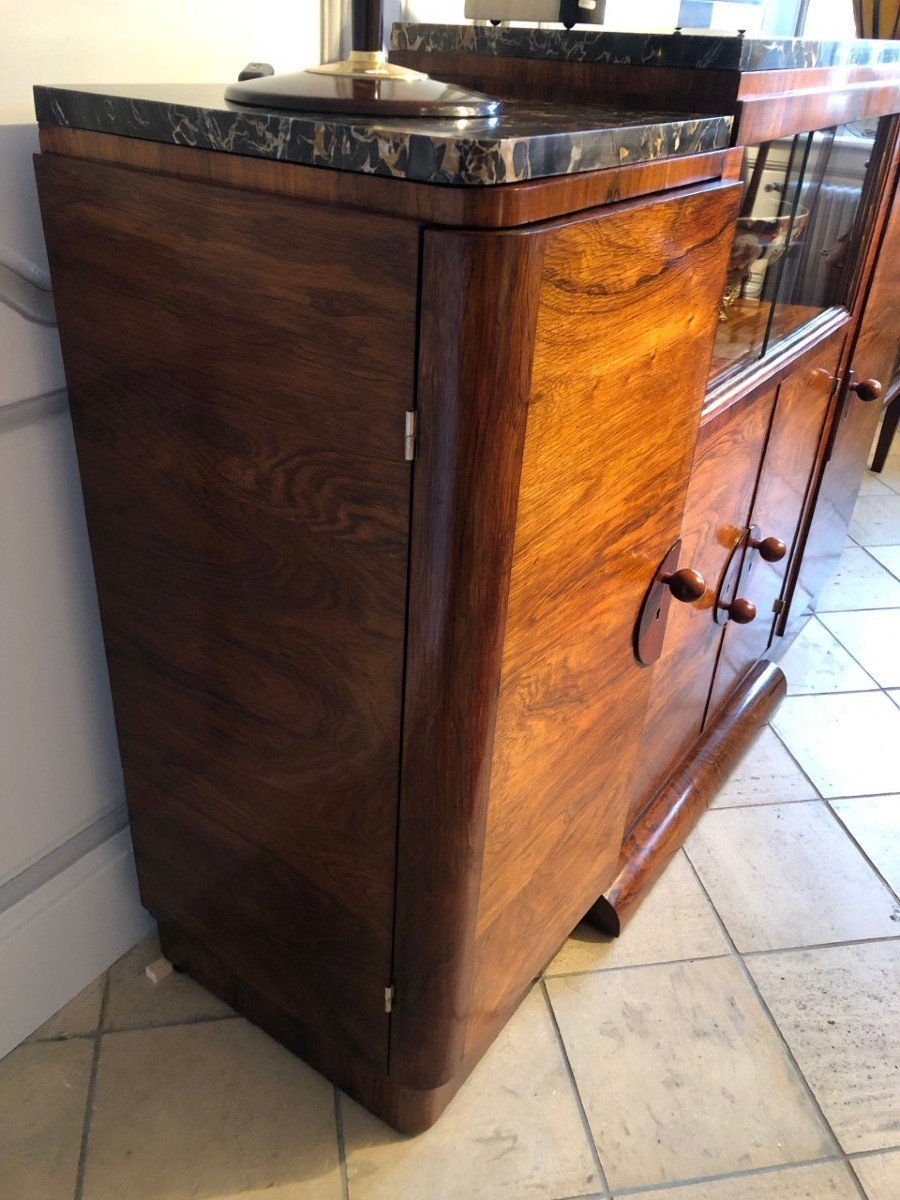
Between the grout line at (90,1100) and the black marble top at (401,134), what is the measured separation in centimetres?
102

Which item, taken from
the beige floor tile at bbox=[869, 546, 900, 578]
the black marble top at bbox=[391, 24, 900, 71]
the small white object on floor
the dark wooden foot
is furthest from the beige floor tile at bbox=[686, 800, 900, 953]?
the dark wooden foot

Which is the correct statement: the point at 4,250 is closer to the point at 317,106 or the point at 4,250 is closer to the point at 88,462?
the point at 88,462

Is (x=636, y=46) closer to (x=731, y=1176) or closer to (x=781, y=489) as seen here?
(x=781, y=489)

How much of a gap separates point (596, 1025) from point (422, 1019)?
1.33 feet

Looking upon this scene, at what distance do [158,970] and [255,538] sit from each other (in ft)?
2.37

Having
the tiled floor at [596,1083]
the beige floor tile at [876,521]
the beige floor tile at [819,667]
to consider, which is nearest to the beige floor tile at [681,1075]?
the tiled floor at [596,1083]

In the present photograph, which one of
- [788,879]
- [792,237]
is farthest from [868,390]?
[788,879]

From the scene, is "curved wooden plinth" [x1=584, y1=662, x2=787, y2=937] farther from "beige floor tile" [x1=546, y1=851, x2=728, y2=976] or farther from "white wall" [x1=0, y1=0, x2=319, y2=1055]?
"white wall" [x1=0, y1=0, x2=319, y2=1055]

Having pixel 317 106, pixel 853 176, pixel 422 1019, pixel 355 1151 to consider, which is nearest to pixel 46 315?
pixel 317 106

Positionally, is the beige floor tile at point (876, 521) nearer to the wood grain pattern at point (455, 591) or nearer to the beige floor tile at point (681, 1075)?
the beige floor tile at point (681, 1075)

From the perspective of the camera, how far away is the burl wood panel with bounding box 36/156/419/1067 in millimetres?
688

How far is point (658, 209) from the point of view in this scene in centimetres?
75

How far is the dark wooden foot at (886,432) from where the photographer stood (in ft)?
9.06

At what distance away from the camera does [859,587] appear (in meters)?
2.32
